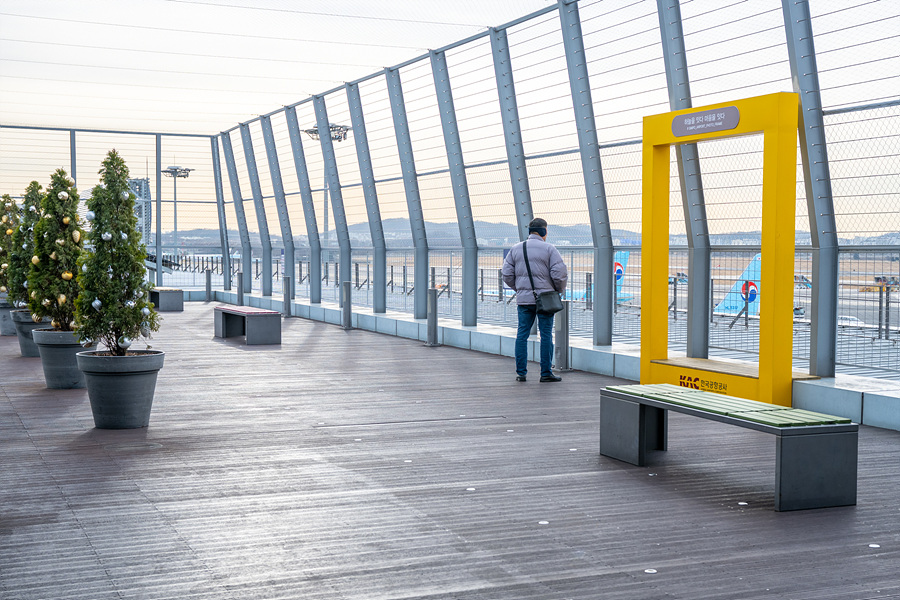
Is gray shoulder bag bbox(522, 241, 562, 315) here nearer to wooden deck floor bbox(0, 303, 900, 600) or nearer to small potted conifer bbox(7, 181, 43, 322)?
wooden deck floor bbox(0, 303, 900, 600)

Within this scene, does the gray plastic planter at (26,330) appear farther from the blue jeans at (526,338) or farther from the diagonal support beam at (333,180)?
the diagonal support beam at (333,180)

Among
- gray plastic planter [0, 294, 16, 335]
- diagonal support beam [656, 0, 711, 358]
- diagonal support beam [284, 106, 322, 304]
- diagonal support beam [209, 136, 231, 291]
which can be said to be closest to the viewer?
diagonal support beam [656, 0, 711, 358]

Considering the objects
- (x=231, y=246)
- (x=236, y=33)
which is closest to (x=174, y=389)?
(x=236, y=33)

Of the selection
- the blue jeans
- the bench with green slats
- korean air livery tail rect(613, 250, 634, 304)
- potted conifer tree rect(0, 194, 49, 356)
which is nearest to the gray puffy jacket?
the blue jeans

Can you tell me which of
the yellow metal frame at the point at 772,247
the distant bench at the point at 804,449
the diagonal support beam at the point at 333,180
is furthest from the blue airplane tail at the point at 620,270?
the diagonal support beam at the point at 333,180

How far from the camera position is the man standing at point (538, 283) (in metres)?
10.1

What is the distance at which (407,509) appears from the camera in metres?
4.97

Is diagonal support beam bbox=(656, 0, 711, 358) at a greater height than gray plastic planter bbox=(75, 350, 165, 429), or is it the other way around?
diagonal support beam bbox=(656, 0, 711, 358)

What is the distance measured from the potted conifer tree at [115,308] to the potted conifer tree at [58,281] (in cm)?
197

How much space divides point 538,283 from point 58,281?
16.2 feet

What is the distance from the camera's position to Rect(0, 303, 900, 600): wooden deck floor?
387cm

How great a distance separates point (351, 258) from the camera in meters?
18.1

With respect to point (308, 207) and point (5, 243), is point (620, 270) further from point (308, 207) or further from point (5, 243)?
point (308, 207)

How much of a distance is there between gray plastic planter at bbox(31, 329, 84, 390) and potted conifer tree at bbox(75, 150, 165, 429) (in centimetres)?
200
